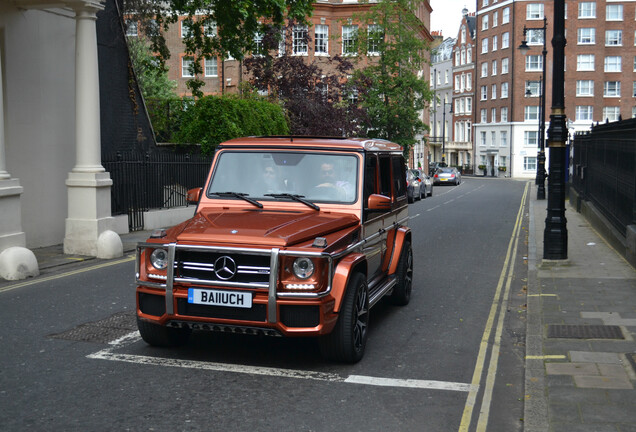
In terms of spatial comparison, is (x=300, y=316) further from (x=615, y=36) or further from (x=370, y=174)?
(x=615, y=36)

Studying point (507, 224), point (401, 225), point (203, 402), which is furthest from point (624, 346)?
point (507, 224)

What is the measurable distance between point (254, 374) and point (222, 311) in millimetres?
607

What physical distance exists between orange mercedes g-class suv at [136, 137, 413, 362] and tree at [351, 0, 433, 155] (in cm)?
3741

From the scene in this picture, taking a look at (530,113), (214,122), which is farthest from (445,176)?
(214,122)

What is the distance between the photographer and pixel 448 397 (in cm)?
548

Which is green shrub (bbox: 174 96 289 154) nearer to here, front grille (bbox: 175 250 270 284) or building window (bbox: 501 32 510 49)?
front grille (bbox: 175 250 270 284)

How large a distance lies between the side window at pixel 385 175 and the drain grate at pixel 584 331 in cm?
230

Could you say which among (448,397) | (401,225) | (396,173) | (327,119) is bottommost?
(448,397)

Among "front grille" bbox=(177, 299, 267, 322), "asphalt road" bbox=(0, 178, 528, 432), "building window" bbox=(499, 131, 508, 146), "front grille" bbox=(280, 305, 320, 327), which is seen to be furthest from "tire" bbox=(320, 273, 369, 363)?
"building window" bbox=(499, 131, 508, 146)

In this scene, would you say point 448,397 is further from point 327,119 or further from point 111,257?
point 327,119

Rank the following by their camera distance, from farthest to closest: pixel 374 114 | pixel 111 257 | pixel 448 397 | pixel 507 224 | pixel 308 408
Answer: pixel 374 114, pixel 507 224, pixel 111 257, pixel 448 397, pixel 308 408

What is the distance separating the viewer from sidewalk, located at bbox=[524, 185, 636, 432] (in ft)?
16.2

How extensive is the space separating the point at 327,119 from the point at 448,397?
94.7 feet

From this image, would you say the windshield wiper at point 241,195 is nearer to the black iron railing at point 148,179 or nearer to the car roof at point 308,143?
the car roof at point 308,143
